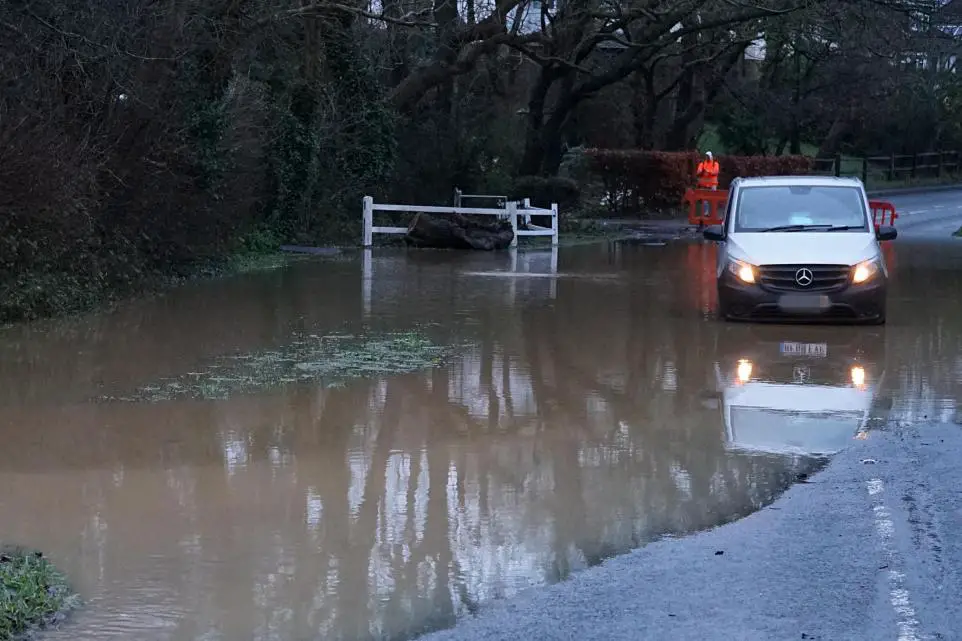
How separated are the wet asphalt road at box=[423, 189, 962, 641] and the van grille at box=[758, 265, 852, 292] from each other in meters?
6.41

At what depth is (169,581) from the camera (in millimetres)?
6246

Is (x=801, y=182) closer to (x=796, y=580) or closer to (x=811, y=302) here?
(x=811, y=302)

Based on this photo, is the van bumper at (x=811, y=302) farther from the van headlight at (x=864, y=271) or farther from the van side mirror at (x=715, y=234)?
the van side mirror at (x=715, y=234)

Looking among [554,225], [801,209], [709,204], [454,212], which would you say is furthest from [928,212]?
[801,209]

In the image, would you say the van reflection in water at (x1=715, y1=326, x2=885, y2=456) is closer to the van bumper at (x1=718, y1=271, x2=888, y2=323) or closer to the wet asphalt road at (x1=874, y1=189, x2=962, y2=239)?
the van bumper at (x1=718, y1=271, x2=888, y2=323)

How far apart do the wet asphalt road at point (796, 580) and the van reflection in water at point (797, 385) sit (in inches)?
50.3

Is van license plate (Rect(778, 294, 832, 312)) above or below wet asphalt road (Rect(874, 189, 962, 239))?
below

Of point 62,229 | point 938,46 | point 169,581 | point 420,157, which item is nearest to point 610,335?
point 62,229

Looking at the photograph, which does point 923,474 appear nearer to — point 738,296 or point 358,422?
→ point 358,422

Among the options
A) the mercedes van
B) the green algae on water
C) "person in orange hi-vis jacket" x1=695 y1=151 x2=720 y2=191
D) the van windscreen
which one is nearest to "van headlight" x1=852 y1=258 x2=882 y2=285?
the mercedes van

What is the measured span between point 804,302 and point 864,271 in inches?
29.0

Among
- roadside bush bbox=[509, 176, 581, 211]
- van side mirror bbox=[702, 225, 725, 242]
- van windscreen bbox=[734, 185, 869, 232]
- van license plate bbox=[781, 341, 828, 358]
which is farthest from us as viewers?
roadside bush bbox=[509, 176, 581, 211]

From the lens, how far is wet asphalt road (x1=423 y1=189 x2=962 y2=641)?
218 inches

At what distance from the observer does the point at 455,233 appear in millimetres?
26625
